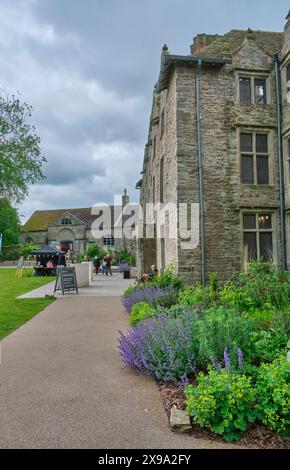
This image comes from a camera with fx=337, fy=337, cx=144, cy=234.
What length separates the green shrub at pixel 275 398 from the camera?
2918 mm

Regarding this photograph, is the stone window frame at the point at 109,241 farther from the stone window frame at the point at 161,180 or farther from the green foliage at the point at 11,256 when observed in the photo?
the stone window frame at the point at 161,180

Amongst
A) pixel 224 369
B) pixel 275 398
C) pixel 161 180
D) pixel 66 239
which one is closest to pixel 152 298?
pixel 224 369

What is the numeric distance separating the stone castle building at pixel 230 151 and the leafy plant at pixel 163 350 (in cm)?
764

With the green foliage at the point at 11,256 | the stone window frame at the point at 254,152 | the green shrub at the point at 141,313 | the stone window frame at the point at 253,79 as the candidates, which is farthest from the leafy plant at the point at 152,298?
the green foliage at the point at 11,256

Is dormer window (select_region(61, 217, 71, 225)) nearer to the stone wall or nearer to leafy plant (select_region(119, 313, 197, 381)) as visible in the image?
the stone wall

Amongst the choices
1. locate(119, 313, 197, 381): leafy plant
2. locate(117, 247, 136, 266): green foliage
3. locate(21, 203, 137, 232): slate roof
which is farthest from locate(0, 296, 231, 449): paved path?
locate(21, 203, 137, 232): slate roof

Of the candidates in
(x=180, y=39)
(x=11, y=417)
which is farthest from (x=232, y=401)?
(x=180, y=39)

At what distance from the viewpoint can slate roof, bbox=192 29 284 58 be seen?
13.3 metres

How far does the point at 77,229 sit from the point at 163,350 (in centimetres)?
5198

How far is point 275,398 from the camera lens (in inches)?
115

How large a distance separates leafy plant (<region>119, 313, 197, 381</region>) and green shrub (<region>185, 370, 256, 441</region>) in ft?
3.19

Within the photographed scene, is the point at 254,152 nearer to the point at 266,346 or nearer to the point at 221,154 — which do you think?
the point at 221,154

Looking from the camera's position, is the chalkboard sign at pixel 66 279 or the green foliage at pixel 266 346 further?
the chalkboard sign at pixel 66 279
